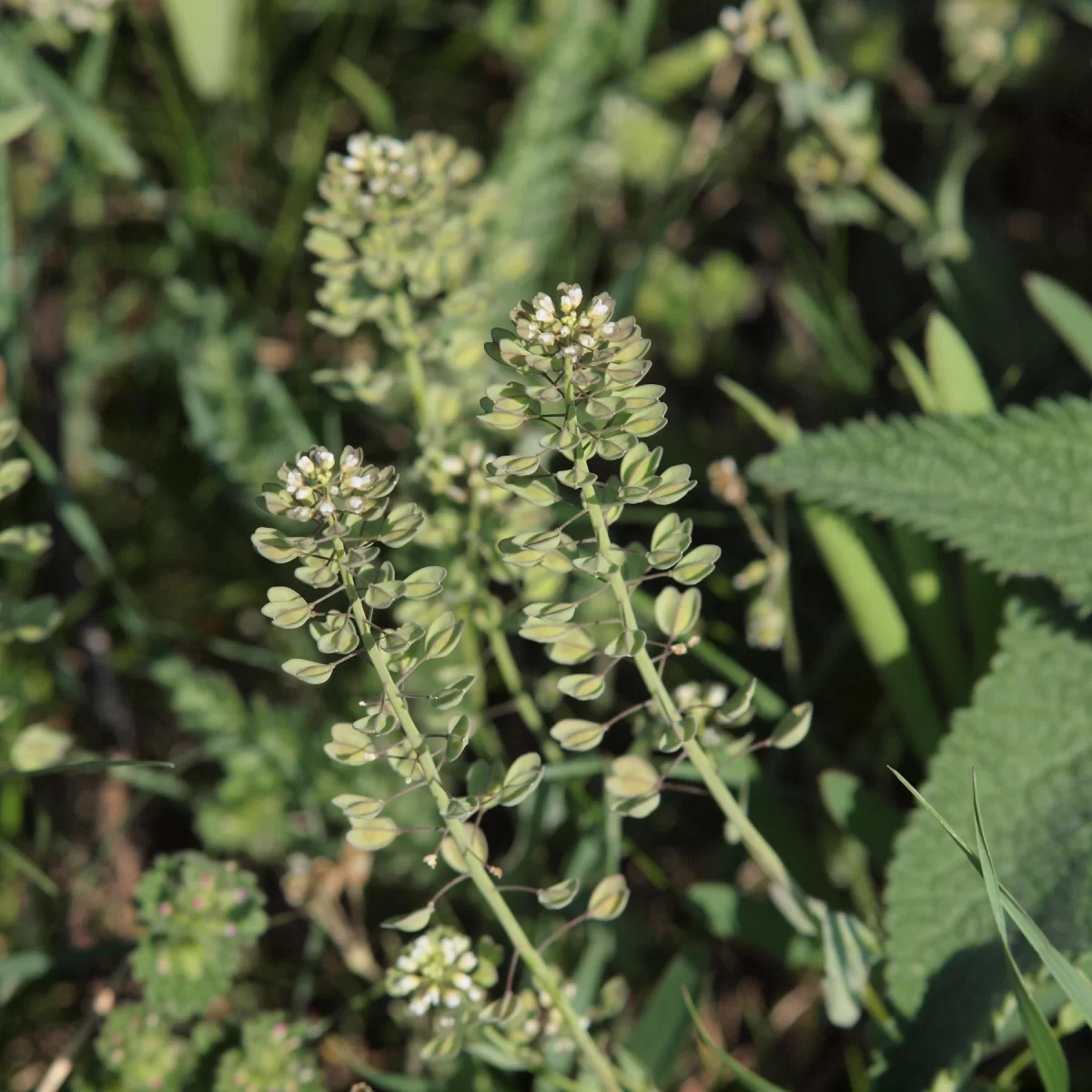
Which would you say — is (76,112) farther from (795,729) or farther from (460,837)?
(795,729)

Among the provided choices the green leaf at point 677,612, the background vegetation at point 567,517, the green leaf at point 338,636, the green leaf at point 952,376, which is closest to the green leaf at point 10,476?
the background vegetation at point 567,517

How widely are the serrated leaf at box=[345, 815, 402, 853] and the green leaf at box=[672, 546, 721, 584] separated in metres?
0.47

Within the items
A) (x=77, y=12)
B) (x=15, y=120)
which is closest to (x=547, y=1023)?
(x=15, y=120)

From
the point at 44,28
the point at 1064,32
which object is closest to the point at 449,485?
the point at 44,28

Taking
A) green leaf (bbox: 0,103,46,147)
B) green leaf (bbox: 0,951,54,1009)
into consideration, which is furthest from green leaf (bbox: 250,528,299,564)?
green leaf (bbox: 0,103,46,147)

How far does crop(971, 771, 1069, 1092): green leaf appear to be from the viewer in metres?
1.42

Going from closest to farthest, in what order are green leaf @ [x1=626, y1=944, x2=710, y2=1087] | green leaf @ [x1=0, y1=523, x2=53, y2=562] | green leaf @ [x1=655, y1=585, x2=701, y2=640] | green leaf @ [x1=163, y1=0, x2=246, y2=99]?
green leaf @ [x1=655, y1=585, x2=701, y2=640] < green leaf @ [x1=0, y1=523, x2=53, y2=562] < green leaf @ [x1=626, y1=944, x2=710, y2=1087] < green leaf @ [x1=163, y1=0, x2=246, y2=99]

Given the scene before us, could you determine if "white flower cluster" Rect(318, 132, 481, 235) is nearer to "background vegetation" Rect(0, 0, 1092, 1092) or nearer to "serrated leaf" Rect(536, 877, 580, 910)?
"background vegetation" Rect(0, 0, 1092, 1092)

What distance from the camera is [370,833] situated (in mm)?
1481

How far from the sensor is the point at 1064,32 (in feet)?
10.4

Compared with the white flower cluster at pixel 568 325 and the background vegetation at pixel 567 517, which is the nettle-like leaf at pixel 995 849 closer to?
the background vegetation at pixel 567 517

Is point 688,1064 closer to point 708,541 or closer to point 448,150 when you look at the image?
point 708,541

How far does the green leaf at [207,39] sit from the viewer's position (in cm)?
296

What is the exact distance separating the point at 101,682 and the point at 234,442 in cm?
64
